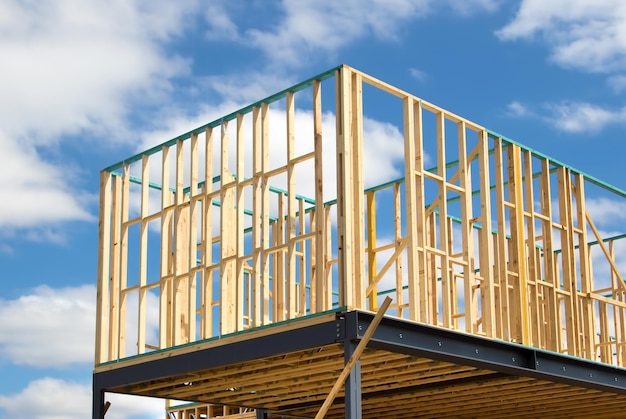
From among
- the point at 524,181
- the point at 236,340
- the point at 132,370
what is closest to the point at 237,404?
the point at 132,370

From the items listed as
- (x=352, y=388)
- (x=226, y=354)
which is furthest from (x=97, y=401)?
(x=352, y=388)

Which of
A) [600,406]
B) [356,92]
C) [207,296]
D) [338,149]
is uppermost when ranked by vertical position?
[356,92]

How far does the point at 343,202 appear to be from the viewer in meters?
13.7

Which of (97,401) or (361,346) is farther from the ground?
(361,346)

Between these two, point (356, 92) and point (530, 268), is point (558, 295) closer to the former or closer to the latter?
point (530, 268)

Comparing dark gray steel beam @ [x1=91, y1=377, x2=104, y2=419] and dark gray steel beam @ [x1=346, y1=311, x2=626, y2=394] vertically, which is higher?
dark gray steel beam @ [x1=346, y1=311, x2=626, y2=394]

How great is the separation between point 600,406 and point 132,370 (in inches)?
370

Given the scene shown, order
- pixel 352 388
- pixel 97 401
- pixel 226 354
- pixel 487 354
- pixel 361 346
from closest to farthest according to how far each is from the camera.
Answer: pixel 361 346, pixel 352 388, pixel 226 354, pixel 487 354, pixel 97 401

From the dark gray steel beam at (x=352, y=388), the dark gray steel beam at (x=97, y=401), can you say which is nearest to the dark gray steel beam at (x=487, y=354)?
the dark gray steel beam at (x=352, y=388)

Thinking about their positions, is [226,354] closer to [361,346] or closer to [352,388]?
[352,388]

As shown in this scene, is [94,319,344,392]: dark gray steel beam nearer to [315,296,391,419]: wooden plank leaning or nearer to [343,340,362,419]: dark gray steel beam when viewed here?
[343,340,362,419]: dark gray steel beam

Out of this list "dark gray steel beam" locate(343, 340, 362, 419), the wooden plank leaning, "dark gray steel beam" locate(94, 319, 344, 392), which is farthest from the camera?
"dark gray steel beam" locate(94, 319, 344, 392)

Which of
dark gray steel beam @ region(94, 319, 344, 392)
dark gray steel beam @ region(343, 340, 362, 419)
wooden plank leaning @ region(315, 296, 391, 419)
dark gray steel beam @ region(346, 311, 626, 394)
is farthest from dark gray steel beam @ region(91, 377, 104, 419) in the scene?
dark gray steel beam @ region(346, 311, 626, 394)

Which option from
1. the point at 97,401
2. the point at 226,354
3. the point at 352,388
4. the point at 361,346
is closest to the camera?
the point at 361,346
